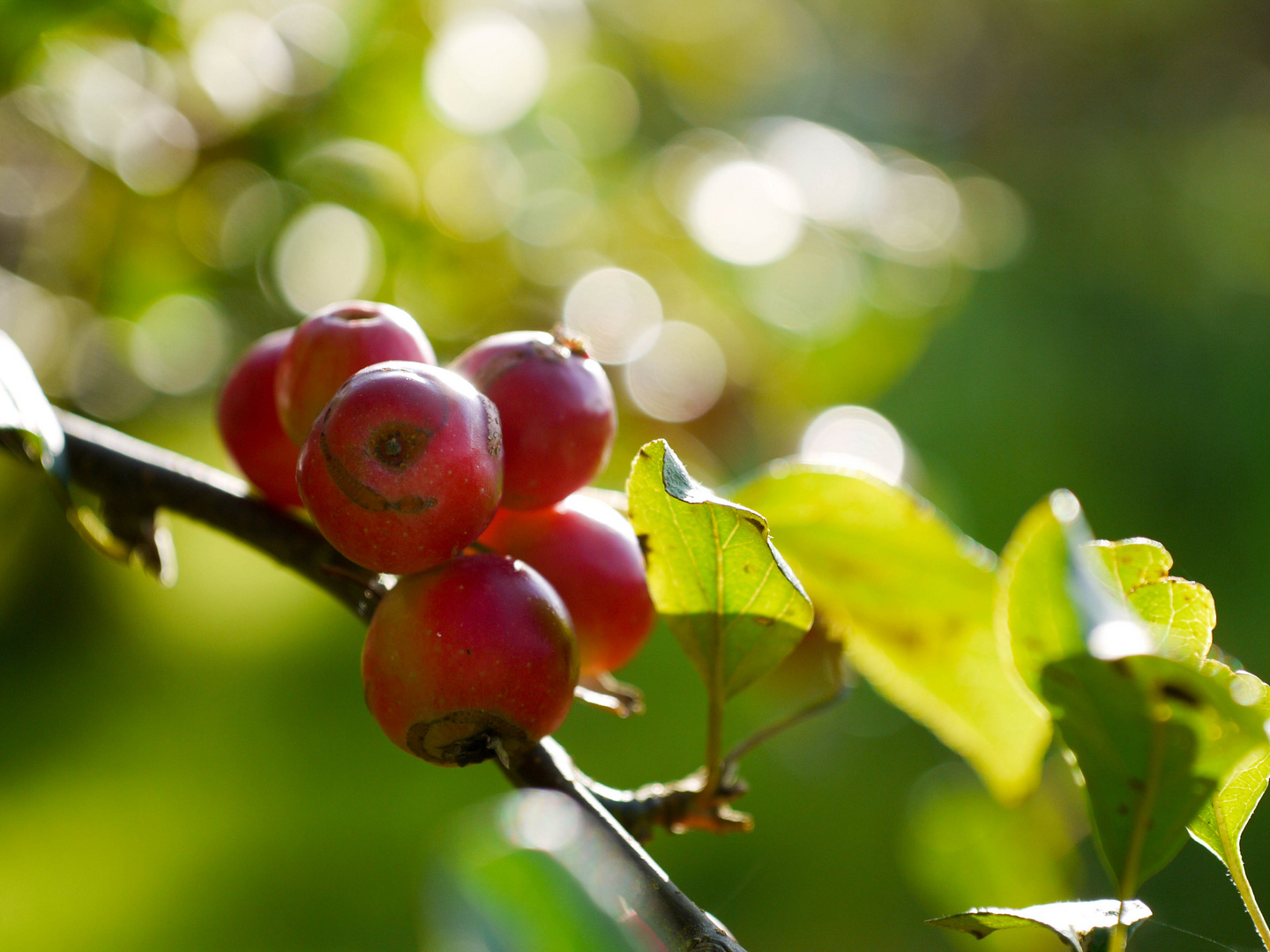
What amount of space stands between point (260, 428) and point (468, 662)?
20 cm

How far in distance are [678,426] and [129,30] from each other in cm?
58

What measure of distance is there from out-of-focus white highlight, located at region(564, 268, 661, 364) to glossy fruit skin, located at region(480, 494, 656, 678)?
0.54m

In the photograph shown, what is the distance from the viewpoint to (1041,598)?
11.9 inches

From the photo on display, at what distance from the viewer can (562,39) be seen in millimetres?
1072

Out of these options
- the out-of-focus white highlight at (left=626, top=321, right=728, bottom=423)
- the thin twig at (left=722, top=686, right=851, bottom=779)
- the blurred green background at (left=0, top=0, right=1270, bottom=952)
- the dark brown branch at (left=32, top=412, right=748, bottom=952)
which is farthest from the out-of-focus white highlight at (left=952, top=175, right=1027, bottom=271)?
the dark brown branch at (left=32, top=412, right=748, bottom=952)

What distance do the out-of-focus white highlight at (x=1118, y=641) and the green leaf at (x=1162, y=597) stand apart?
7cm

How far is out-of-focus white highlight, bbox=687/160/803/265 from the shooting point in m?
0.94

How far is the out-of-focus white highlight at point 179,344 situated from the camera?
93 centimetres

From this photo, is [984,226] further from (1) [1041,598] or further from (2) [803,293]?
(1) [1041,598]

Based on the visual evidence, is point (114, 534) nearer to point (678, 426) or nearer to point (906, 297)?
point (678, 426)

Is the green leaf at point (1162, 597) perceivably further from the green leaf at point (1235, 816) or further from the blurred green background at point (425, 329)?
the blurred green background at point (425, 329)

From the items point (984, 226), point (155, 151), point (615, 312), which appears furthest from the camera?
point (984, 226)

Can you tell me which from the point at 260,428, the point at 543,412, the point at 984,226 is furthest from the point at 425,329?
the point at 984,226

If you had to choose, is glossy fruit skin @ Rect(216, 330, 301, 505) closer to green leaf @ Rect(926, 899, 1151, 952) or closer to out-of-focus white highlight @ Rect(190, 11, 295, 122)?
green leaf @ Rect(926, 899, 1151, 952)
